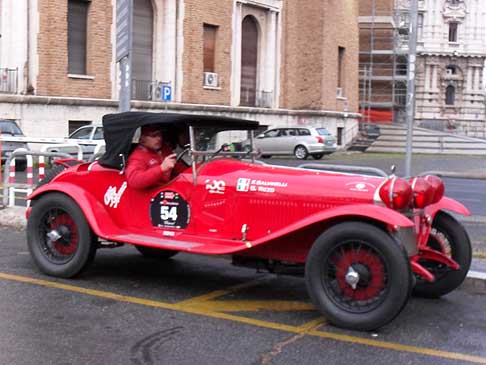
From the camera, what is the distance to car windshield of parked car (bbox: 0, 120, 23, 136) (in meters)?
22.5

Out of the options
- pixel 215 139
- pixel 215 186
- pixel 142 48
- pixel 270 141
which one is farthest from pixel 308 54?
pixel 215 186

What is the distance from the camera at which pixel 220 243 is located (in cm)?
639

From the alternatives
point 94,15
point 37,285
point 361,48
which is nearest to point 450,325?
point 37,285

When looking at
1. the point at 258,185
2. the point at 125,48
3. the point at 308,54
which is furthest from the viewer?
the point at 308,54

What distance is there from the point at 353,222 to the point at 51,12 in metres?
23.3

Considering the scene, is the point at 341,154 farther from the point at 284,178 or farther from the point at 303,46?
the point at 284,178

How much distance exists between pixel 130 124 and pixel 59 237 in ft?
4.38

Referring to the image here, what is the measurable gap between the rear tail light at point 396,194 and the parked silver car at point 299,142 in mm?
28811

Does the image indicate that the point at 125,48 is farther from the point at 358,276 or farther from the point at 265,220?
the point at 358,276

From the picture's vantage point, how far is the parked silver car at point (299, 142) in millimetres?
34969

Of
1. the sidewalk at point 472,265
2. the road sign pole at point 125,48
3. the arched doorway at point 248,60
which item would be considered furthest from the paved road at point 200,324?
the arched doorway at point 248,60

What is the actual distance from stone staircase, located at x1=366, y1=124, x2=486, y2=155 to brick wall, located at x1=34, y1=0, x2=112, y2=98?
2104 cm

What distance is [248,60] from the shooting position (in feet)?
126

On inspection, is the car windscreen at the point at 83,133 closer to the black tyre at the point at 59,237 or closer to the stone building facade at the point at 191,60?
the stone building facade at the point at 191,60
